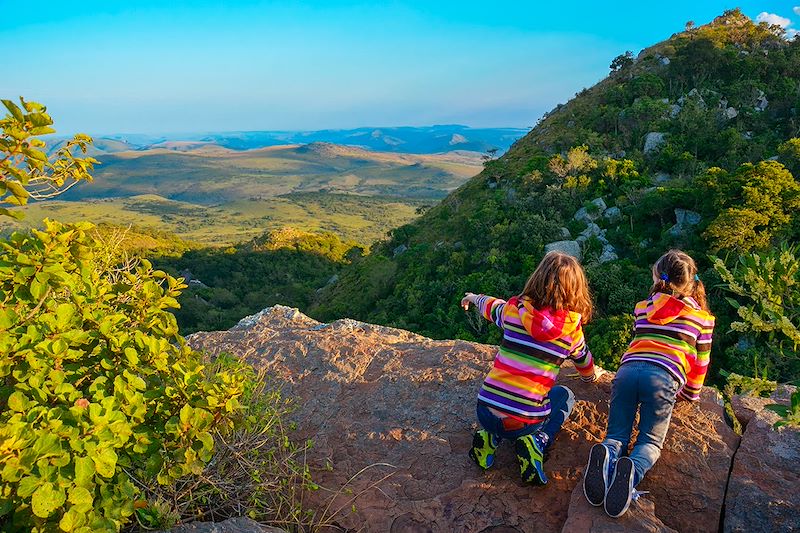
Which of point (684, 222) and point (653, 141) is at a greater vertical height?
point (653, 141)

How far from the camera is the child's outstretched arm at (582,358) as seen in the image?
12.6 feet

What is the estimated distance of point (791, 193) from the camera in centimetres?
1412

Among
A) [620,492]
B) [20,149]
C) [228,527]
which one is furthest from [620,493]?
[20,149]

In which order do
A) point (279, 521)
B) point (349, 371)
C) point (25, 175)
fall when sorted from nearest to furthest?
point (25, 175) < point (279, 521) < point (349, 371)

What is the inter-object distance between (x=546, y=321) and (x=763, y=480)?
186 centimetres

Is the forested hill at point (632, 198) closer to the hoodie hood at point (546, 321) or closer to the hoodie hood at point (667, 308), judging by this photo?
the hoodie hood at point (667, 308)

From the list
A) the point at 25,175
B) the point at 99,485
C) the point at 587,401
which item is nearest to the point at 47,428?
the point at 99,485

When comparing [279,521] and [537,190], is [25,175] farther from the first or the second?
[537,190]

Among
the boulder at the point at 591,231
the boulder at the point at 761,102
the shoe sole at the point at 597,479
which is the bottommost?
the boulder at the point at 591,231

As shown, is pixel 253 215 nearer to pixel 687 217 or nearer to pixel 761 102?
pixel 761 102

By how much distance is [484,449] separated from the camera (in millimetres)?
3719

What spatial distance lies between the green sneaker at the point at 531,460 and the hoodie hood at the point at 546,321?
2.48 ft

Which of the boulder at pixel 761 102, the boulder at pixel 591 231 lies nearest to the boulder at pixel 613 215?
the boulder at pixel 591 231

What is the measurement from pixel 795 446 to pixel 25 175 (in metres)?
5.31
